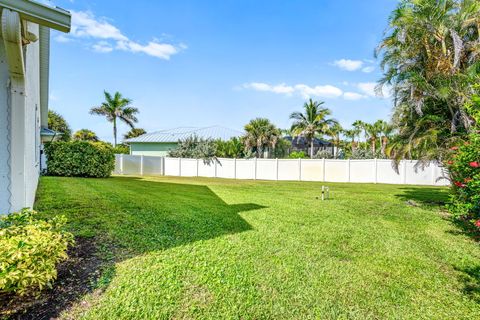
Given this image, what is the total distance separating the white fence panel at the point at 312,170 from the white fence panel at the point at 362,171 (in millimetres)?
2285

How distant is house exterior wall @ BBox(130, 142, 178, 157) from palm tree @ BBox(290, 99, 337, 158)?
49.8ft

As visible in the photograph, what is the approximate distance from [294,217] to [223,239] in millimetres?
2876

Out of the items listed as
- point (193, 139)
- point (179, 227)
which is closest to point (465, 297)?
point (179, 227)

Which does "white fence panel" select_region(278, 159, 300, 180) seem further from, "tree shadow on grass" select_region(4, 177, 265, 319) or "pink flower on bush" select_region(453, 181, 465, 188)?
"pink flower on bush" select_region(453, 181, 465, 188)

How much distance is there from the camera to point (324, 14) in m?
Result: 13.8

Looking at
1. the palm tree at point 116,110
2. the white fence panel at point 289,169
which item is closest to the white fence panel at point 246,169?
the white fence panel at point 289,169

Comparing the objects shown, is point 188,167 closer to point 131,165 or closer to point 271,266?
point 131,165

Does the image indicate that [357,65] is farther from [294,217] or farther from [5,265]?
[5,265]

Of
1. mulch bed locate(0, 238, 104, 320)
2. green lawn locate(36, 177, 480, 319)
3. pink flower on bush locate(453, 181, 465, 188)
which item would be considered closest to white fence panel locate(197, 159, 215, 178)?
green lawn locate(36, 177, 480, 319)

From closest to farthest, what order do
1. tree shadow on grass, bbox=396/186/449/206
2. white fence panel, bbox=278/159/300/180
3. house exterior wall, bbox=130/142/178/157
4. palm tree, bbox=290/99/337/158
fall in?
1. tree shadow on grass, bbox=396/186/449/206
2. white fence panel, bbox=278/159/300/180
3. palm tree, bbox=290/99/337/158
4. house exterior wall, bbox=130/142/178/157

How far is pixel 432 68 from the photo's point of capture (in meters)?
9.59

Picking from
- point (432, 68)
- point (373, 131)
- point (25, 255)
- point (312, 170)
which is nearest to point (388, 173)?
point (312, 170)

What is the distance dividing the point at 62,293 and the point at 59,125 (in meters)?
41.8

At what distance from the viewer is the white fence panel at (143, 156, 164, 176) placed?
2733 centimetres
